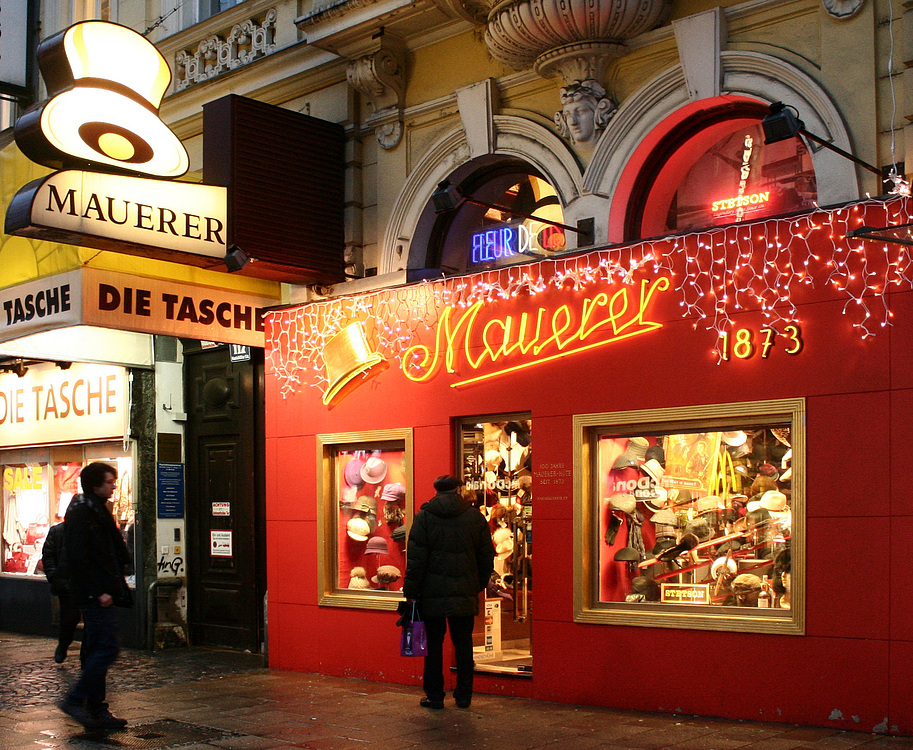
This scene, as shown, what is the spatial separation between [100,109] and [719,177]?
5129mm

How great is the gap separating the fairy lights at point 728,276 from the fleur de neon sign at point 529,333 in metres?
0.08

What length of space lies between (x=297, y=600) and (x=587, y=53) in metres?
5.90

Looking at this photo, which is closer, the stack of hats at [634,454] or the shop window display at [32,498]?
the stack of hats at [634,454]

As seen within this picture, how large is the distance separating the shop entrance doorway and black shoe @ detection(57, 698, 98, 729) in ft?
10.8

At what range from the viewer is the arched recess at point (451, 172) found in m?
9.60

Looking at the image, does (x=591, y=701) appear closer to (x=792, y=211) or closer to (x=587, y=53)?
(x=792, y=211)

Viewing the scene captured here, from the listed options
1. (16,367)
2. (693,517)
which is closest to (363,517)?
(693,517)

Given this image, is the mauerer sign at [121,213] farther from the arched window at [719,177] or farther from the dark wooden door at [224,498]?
the arched window at [719,177]

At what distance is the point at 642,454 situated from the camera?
29.1ft

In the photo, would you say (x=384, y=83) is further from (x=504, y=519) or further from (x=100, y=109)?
(x=504, y=519)

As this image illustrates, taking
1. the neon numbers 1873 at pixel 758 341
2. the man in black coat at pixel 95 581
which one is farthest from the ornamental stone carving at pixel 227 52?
the neon numbers 1873 at pixel 758 341

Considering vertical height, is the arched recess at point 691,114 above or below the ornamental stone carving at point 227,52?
below

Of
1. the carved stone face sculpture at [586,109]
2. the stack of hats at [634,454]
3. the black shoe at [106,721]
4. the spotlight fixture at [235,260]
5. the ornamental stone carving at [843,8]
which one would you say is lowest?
the black shoe at [106,721]

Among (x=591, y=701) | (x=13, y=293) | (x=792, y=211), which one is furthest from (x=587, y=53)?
(x=13, y=293)
